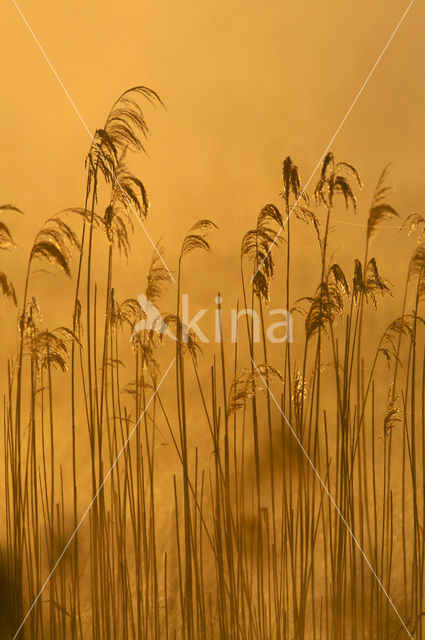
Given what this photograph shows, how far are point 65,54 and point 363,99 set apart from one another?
2.83 feet

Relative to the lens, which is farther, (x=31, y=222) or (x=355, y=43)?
(x=355, y=43)

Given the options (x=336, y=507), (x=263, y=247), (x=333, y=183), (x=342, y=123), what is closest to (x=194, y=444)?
(x=336, y=507)

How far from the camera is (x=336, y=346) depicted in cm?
213

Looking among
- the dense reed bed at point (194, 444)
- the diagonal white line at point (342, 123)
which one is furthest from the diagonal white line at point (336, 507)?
the diagonal white line at point (342, 123)

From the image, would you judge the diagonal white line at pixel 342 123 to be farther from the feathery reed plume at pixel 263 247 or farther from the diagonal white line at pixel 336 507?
the diagonal white line at pixel 336 507

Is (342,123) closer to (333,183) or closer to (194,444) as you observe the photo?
(333,183)

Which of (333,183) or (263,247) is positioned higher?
(333,183)

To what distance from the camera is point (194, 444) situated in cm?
205

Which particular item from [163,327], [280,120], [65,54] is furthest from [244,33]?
[163,327]

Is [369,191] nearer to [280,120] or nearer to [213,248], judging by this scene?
[280,120]

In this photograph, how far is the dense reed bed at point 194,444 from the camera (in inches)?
79.9

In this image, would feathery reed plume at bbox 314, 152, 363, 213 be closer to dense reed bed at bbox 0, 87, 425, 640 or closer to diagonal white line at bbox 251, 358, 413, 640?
dense reed bed at bbox 0, 87, 425, 640

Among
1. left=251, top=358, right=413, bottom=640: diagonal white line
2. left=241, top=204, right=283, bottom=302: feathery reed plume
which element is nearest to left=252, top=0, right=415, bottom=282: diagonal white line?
left=241, top=204, right=283, bottom=302: feathery reed plume

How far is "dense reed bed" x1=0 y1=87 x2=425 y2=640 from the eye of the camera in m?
2.03
